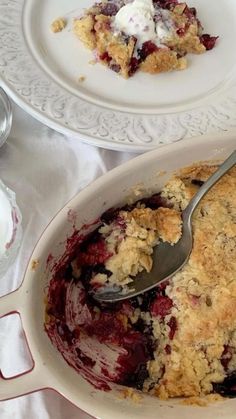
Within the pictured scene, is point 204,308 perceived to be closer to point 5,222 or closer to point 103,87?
point 5,222

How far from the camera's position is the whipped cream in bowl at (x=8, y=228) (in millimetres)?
867

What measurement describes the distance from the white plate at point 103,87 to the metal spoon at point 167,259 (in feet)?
0.56

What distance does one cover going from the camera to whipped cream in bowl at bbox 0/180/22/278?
0.87 m

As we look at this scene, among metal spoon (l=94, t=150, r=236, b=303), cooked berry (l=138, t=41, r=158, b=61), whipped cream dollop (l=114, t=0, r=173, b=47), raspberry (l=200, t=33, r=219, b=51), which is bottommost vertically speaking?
metal spoon (l=94, t=150, r=236, b=303)

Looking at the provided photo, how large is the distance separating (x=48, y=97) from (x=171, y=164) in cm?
28

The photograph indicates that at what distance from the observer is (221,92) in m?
1.09

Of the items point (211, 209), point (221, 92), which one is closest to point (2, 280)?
point (211, 209)

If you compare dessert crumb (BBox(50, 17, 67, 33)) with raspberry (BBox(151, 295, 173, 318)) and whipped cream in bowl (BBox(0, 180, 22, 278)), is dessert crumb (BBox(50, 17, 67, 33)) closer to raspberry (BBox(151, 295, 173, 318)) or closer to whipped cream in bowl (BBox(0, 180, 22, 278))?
Result: whipped cream in bowl (BBox(0, 180, 22, 278))

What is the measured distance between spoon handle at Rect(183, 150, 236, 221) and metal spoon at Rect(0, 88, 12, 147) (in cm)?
32

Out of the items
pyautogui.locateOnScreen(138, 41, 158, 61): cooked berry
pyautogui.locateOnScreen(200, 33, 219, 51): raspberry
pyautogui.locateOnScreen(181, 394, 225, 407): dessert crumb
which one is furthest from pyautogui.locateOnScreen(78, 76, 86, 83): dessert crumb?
pyautogui.locateOnScreen(181, 394, 225, 407): dessert crumb

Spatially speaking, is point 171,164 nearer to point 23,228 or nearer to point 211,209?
point 211,209

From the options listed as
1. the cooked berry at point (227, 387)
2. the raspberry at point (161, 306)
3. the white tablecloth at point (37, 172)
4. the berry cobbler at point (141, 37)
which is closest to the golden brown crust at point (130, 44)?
the berry cobbler at point (141, 37)

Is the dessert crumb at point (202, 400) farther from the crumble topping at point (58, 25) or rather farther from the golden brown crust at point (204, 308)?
the crumble topping at point (58, 25)

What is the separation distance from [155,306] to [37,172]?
29 centimetres
